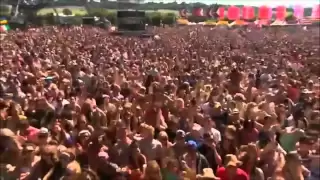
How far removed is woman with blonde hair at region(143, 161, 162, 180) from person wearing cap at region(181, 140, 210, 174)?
1.14ft

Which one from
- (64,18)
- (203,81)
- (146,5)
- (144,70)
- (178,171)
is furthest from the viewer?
(146,5)

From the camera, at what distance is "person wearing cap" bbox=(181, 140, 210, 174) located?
6137mm

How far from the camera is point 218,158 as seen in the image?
647cm

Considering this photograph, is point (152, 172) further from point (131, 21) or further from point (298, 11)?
point (298, 11)

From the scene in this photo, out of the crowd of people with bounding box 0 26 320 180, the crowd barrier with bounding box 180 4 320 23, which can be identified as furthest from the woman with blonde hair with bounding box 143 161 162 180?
the crowd barrier with bounding box 180 4 320 23

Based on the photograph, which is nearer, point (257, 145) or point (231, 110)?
point (257, 145)

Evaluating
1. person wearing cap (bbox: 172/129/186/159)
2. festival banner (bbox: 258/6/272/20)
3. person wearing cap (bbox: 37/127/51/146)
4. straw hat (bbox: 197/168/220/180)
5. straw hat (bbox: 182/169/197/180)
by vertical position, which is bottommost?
festival banner (bbox: 258/6/272/20)

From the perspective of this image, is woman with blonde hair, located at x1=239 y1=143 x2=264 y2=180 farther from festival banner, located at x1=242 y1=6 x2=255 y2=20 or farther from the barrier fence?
festival banner, located at x1=242 y1=6 x2=255 y2=20

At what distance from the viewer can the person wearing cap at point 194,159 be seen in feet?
20.1

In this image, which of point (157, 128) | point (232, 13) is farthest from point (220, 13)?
point (157, 128)

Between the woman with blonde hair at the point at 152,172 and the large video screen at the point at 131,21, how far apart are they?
33.8m

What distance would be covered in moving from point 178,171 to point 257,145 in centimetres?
100

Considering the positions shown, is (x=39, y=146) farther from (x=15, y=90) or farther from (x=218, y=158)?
(x=15, y=90)

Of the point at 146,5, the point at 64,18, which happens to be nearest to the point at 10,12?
the point at 64,18
